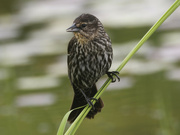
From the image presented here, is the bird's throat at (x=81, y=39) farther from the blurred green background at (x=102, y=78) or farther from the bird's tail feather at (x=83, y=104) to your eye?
the blurred green background at (x=102, y=78)

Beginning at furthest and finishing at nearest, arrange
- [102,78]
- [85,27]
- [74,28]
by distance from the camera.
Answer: [102,78], [85,27], [74,28]

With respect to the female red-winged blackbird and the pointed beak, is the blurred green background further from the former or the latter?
the pointed beak

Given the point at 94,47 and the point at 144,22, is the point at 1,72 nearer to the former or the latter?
the point at 144,22

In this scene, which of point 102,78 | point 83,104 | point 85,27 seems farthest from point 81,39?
point 102,78

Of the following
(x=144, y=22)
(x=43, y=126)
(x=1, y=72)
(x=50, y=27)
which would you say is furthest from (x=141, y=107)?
(x=50, y=27)

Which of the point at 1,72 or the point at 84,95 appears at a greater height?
the point at 84,95

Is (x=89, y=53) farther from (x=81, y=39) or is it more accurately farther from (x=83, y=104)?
(x=83, y=104)

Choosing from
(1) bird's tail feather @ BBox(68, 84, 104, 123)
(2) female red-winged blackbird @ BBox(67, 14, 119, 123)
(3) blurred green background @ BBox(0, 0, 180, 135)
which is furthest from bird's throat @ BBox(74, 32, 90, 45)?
(3) blurred green background @ BBox(0, 0, 180, 135)
